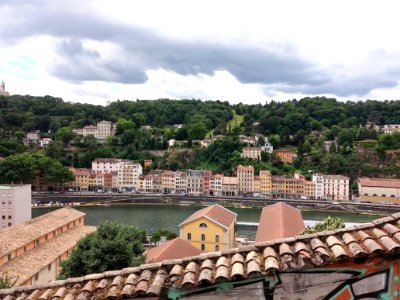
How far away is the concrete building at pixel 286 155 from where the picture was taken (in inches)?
2043

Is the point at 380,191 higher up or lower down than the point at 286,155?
lower down

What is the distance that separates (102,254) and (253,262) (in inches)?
317

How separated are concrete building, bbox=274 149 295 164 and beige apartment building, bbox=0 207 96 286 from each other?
124 ft

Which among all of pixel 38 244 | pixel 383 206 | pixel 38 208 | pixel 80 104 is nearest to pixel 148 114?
pixel 80 104

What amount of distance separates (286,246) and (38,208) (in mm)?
38021

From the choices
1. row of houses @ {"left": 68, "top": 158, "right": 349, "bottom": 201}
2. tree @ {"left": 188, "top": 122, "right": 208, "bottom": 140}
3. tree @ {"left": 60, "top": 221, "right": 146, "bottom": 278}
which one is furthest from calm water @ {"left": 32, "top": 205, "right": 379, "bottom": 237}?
tree @ {"left": 188, "top": 122, "right": 208, "bottom": 140}

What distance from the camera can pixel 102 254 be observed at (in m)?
9.54

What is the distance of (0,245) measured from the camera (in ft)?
41.4

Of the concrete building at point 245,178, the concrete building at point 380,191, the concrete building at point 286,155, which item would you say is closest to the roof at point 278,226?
the concrete building at point 380,191

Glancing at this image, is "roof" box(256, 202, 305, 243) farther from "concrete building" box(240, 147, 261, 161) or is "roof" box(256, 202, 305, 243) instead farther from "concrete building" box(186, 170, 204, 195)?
"concrete building" box(240, 147, 261, 161)

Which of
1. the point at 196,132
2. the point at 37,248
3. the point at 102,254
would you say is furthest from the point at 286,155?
the point at 102,254

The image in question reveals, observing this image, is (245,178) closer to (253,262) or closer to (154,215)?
(154,215)

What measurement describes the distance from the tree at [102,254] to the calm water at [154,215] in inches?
619

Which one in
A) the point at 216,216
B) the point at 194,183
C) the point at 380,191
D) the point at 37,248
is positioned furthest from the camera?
the point at 194,183
